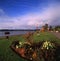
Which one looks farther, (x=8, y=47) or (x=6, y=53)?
(x=8, y=47)

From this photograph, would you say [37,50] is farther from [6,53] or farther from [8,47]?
[8,47]

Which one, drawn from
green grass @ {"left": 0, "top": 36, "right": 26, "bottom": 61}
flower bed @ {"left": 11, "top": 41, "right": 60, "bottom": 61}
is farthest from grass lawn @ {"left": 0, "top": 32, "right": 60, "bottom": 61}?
flower bed @ {"left": 11, "top": 41, "right": 60, "bottom": 61}

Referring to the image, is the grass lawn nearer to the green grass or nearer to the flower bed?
the green grass

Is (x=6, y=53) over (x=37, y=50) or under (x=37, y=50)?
under

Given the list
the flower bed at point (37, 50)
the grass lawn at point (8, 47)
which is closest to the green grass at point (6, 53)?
the grass lawn at point (8, 47)

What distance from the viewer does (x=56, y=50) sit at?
1955cm

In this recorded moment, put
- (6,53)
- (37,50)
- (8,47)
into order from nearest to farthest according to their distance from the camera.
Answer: (37,50)
(6,53)
(8,47)

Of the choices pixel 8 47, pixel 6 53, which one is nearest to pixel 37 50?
pixel 6 53

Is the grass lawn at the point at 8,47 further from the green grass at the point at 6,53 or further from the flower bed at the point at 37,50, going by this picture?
the flower bed at the point at 37,50

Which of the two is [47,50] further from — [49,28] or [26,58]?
[49,28]

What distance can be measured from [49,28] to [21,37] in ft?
28.1

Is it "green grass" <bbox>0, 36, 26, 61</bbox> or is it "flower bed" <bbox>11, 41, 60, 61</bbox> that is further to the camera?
"green grass" <bbox>0, 36, 26, 61</bbox>

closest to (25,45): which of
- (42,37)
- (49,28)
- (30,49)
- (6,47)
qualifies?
(30,49)

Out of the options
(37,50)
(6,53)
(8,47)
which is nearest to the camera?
(37,50)
